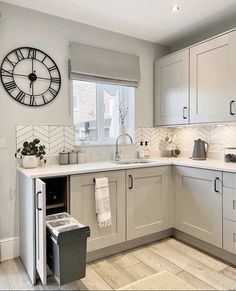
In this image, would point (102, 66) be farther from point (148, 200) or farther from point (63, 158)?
point (148, 200)

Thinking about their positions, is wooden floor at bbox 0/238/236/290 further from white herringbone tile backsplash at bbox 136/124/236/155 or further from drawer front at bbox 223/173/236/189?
white herringbone tile backsplash at bbox 136/124/236/155

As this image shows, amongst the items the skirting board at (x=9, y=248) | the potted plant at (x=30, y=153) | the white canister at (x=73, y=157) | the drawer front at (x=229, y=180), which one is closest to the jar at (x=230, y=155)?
the drawer front at (x=229, y=180)

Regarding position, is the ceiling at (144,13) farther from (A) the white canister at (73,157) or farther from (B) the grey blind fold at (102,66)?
(A) the white canister at (73,157)

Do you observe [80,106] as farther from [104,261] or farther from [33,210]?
[104,261]

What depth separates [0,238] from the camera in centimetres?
244

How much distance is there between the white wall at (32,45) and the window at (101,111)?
0.24 metres

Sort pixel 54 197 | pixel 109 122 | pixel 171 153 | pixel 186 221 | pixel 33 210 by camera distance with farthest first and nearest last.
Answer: pixel 171 153 → pixel 109 122 → pixel 186 221 → pixel 54 197 → pixel 33 210

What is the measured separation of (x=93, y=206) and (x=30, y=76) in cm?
146

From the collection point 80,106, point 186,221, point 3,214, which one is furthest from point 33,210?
point 186,221

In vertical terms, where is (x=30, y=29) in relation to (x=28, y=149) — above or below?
above

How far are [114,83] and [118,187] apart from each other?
1331 mm

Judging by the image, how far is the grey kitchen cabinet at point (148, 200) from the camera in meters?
2.58

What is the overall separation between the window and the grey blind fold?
0.17 metres

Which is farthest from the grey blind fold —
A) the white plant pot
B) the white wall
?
the white plant pot
